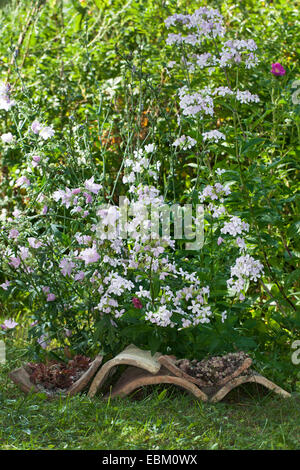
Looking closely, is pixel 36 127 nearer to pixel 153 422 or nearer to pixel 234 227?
pixel 234 227

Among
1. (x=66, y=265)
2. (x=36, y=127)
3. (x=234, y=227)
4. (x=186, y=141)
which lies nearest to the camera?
(x=234, y=227)

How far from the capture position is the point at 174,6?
4551mm

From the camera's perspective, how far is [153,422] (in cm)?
271

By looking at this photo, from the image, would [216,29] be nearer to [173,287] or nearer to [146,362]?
[173,287]

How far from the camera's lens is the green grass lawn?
8.34 feet

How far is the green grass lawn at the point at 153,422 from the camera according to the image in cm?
254

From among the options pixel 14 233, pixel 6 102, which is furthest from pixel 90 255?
pixel 6 102

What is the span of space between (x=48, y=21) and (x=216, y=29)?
344 cm

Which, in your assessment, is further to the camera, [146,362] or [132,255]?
[132,255]

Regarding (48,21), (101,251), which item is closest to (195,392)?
(101,251)

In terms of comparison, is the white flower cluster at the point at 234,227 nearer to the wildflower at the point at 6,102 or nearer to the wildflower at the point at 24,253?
the wildflower at the point at 24,253

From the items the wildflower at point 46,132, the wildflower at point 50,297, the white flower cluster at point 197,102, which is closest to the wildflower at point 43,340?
the wildflower at point 50,297

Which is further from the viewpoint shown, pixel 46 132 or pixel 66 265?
pixel 46 132

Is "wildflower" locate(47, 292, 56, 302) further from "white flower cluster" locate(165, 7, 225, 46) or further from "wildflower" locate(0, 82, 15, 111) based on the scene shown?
"white flower cluster" locate(165, 7, 225, 46)
